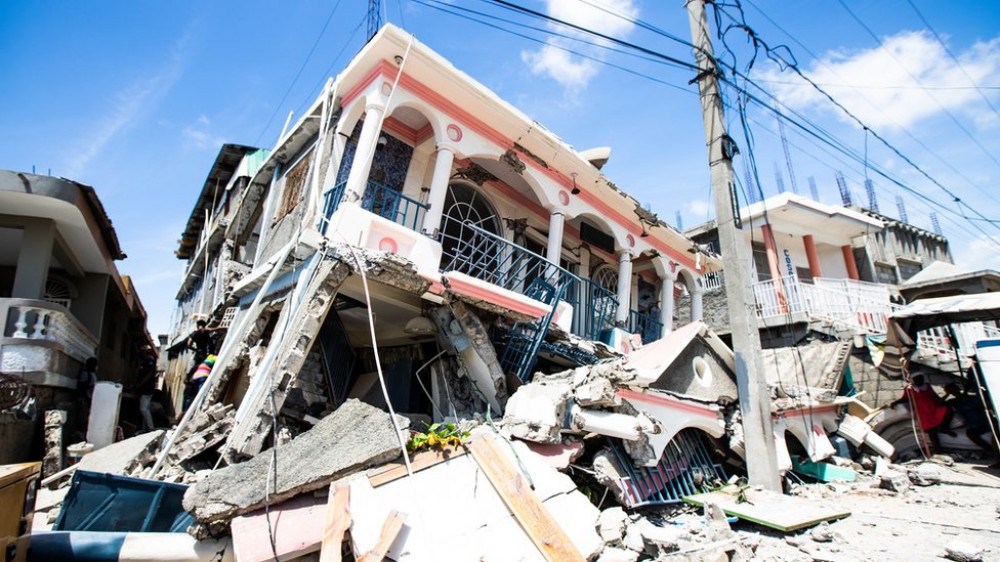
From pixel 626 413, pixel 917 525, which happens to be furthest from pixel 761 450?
pixel 626 413

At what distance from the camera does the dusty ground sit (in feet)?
13.1

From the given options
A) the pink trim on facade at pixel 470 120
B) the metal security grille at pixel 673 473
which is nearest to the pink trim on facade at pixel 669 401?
the metal security grille at pixel 673 473

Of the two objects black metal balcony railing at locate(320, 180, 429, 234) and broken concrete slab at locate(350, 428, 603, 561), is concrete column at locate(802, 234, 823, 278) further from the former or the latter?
broken concrete slab at locate(350, 428, 603, 561)

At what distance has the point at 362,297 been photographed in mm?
6051

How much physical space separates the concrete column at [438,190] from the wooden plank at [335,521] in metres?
3.52

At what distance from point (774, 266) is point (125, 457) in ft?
56.5

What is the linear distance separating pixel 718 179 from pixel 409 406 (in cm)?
594

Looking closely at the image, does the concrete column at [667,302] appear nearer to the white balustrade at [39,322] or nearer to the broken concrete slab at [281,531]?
the broken concrete slab at [281,531]

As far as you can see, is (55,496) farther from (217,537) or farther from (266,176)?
(266,176)

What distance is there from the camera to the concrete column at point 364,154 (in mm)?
5719

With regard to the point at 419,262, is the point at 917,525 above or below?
below

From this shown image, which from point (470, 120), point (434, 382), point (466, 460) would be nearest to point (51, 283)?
point (434, 382)

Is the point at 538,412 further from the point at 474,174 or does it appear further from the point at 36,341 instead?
the point at 36,341

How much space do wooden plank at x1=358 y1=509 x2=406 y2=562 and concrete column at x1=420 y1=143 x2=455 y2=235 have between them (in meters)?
3.71
